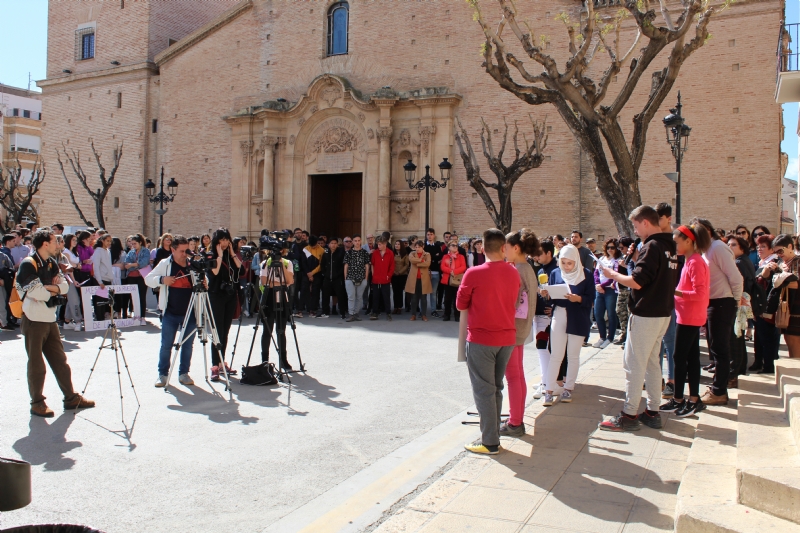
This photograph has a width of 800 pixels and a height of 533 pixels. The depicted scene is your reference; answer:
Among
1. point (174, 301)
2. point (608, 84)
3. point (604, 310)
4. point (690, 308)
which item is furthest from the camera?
point (608, 84)

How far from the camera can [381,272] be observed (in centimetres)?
1579

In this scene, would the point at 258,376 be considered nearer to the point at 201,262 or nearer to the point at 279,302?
the point at 279,302

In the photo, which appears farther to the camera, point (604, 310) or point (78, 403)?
point (604, 310)

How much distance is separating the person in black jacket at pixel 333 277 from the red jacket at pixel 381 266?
811mm

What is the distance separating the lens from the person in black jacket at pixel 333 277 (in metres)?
16.0

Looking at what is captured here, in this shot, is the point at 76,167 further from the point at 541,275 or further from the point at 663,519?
the point at 663,519

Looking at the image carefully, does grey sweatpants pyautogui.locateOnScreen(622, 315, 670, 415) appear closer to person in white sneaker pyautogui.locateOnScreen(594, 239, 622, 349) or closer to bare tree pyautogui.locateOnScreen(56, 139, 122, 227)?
person in white sneaker pyautogui.locateOnScreen(594, 239, 622, 349)

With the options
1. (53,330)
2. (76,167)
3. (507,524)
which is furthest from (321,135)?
(507,524)

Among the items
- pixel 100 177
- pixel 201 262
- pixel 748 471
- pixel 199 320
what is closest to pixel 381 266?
pixel 201 262

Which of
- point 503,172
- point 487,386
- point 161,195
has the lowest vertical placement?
point 487,386

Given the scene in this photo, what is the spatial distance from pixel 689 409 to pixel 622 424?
962mm

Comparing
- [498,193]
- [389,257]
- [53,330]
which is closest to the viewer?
[53,330]

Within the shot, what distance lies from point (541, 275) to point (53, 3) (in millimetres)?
34744

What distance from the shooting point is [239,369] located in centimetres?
942
